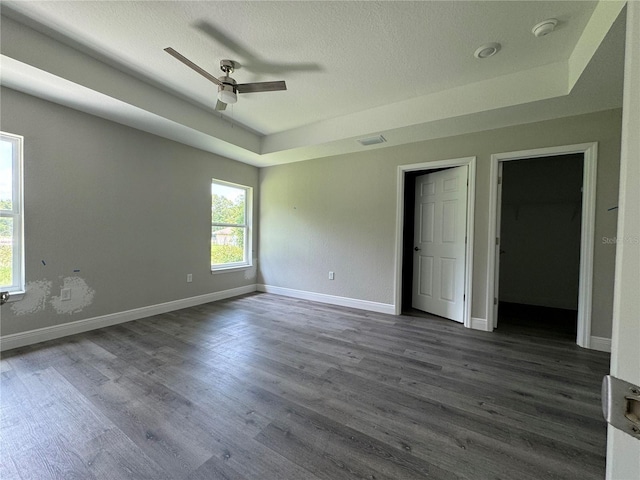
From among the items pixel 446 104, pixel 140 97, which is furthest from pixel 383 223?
pixel 140 97

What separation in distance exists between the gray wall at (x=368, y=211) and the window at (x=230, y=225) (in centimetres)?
31

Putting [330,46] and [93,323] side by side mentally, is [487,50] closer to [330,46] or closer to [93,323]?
[330,46]

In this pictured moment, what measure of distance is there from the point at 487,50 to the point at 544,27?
368 millimetres

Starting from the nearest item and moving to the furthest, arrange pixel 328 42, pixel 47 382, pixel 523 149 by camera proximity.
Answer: pixel 47 382, pixel 328 42, pixel 523 149

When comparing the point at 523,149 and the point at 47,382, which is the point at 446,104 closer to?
the point at 523,149

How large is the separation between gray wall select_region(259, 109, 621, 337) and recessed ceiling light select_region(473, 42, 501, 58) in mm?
1092

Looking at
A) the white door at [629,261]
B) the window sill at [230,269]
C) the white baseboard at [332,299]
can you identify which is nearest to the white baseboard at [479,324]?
the white baseboard at [332,299]

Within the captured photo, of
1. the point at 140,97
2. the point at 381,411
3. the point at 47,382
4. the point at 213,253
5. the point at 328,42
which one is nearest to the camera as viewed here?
the point at 381,411

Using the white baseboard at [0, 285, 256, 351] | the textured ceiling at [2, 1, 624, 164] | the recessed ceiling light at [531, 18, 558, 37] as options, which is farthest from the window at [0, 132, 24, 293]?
the recessed ceiling light at [531, 18, 558, 37]

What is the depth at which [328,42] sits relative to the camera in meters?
2.21

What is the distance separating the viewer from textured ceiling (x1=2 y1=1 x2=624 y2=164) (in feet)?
6.23

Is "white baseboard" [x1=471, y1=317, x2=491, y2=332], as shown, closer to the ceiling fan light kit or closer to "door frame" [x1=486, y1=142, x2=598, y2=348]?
"door frame" [x1=486, y1=142, x2=598, y2=348]

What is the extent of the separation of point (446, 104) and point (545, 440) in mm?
2941

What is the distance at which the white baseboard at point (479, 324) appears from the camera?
3162 mm
